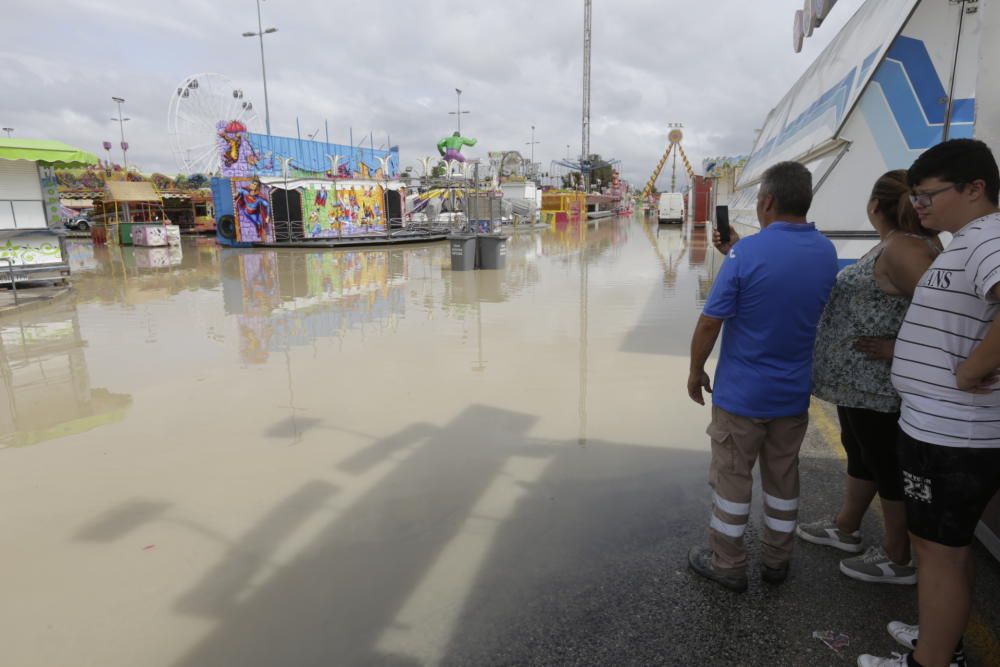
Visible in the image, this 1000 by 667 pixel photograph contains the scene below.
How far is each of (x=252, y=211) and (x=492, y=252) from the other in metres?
15.6

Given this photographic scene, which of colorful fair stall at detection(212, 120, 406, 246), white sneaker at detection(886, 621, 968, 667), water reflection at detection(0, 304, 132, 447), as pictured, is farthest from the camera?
colorful fair stall at detection(212, 120, 406, 246)

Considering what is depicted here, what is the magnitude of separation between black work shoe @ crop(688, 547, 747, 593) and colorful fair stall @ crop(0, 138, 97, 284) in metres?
14.5

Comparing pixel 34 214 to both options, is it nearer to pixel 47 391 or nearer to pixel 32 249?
pixel 32 249

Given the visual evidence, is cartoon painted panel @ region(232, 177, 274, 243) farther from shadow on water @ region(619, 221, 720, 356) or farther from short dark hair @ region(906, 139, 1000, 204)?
short dark hair @ region(906, 139, 1000, 204)

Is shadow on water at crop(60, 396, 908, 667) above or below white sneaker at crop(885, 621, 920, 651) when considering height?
below

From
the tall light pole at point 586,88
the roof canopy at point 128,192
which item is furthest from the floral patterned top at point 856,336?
the tall light pole at point 586,88

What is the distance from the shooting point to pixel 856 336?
2.62 metres

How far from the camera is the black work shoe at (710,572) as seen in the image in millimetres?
2766

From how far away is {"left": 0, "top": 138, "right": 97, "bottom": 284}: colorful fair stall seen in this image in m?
12.7

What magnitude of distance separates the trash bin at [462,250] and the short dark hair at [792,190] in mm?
13086

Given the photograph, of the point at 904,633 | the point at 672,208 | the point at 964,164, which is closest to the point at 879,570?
the point at 904,633

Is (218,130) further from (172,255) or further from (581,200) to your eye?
(581,200)

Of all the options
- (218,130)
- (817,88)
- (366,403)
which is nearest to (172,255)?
(218,130)

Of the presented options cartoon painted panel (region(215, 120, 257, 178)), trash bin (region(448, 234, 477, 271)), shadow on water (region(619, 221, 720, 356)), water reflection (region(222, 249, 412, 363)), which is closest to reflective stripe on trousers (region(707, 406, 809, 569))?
shadow on water (region(619, 221, 720, 356))
